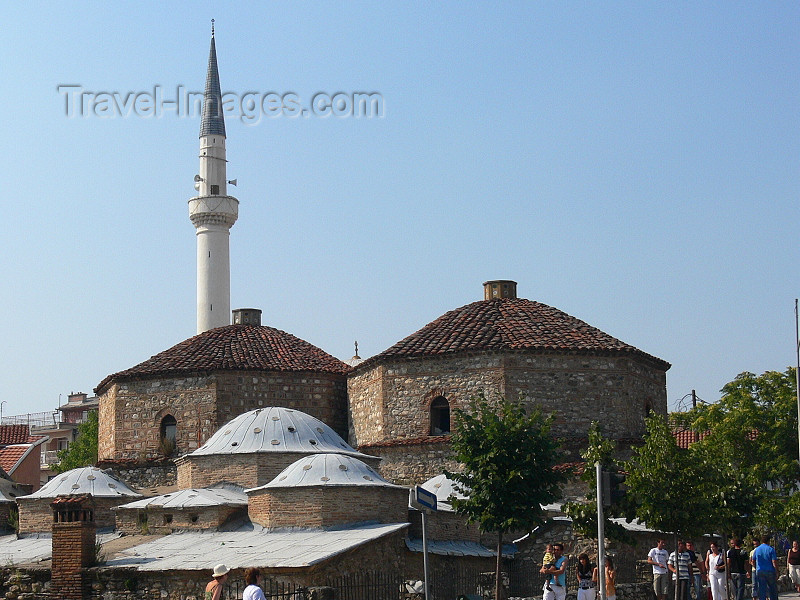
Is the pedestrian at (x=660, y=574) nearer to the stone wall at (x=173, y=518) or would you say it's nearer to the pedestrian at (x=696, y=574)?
the pedestrian at (x=696, y=574)

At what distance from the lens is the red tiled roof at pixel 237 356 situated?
30297 mm

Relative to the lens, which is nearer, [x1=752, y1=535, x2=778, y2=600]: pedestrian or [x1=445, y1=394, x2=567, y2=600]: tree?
[x1=752, y1=535, x2=778, y2=600]: pedestrian

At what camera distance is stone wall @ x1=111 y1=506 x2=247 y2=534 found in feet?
77.8

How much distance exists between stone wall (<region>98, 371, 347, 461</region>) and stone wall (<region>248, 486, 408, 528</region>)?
6603 mm

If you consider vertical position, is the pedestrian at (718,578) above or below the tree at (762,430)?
below

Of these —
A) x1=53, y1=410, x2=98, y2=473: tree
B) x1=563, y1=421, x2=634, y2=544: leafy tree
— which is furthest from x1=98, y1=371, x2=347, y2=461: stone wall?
x1=53, y1=410, x2=98, y2=473: tree

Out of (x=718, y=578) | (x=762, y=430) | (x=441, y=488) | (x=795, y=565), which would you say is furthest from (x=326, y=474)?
(x=762, y=430)

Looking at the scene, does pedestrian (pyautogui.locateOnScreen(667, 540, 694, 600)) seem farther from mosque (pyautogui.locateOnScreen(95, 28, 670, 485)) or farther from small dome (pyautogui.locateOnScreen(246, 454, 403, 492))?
mosque (pyautogui.locateOnScreen(95, 28, 670, 485))

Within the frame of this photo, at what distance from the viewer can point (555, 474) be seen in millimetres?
22031

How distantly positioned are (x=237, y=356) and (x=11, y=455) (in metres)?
16.2

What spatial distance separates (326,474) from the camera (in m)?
23.2

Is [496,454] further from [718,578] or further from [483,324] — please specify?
[483,324]

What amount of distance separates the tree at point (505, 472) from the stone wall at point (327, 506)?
1847 mm

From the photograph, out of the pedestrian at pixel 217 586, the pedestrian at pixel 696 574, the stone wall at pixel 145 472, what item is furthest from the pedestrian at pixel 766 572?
the stone wall at pixel 145 472
